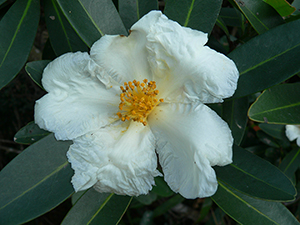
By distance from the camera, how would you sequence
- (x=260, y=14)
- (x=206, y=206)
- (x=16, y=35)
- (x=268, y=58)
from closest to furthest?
(x=268, y=58), (x=260, y=14), (x=16, y=35), (x=206, y=206)

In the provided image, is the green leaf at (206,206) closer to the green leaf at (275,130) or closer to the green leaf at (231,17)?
the green leaf at (275,130)

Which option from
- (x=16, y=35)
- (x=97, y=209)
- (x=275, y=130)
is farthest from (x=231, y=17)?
(x=97, y=209)

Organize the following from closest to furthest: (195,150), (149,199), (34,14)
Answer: (195,150) → (34,14) → (149,199)

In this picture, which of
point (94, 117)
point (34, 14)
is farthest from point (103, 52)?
point (34, 14)

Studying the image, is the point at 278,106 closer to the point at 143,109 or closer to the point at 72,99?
the point at 143,109

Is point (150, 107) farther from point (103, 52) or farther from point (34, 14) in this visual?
point (34, 14)

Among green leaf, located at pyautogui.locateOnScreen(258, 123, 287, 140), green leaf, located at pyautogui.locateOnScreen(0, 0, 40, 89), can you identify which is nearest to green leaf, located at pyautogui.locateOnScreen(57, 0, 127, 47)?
green leaf, located at pyautogui.locateOnScreen(0, 0, 40, 89)

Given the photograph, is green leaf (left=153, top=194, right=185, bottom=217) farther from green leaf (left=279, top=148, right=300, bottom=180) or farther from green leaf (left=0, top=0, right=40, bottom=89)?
green leaf (left=0, top=0, right=40, bottom=89)
